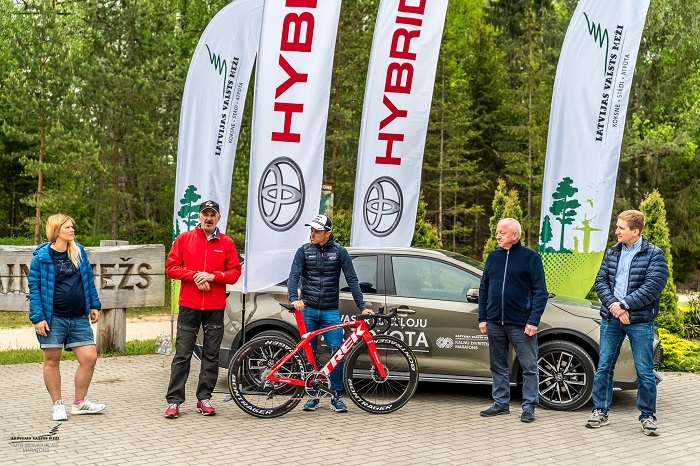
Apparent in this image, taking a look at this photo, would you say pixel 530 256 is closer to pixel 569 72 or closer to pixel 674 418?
pixel 674 418

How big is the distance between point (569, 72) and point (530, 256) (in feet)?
12.7

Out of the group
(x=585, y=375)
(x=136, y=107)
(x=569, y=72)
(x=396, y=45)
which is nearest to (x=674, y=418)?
(x=585, y=375)

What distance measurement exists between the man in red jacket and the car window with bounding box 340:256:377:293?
5.40ft

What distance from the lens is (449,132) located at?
3369 centimetres

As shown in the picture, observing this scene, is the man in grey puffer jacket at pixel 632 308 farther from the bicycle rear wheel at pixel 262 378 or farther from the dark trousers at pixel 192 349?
the dark trousers at pixel 192 349

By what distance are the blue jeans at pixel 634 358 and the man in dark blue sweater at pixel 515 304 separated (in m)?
0.61

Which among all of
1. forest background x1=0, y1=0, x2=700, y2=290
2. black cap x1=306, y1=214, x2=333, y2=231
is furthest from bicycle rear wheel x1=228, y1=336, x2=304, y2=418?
forest background x1=0, y1=0, x2=700, y2=290

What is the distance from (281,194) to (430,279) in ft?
6.13

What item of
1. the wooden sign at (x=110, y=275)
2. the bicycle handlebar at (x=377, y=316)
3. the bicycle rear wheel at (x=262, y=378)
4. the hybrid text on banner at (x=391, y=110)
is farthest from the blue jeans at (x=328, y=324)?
the wooden sign at (x=110, y=275)

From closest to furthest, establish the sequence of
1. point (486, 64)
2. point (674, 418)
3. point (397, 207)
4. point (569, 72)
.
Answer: point (674, 418)
point (569, 72)
point (397, 207)
point (486, 64)

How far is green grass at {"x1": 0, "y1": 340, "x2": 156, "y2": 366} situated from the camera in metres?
11.8

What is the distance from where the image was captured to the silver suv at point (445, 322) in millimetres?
8750

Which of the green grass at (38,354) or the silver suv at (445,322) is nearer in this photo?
the silver suv at (445,322)

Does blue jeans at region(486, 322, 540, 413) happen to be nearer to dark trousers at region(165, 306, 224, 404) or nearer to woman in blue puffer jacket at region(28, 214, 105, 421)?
dark trousers at region(165, 306, 224, 404)
